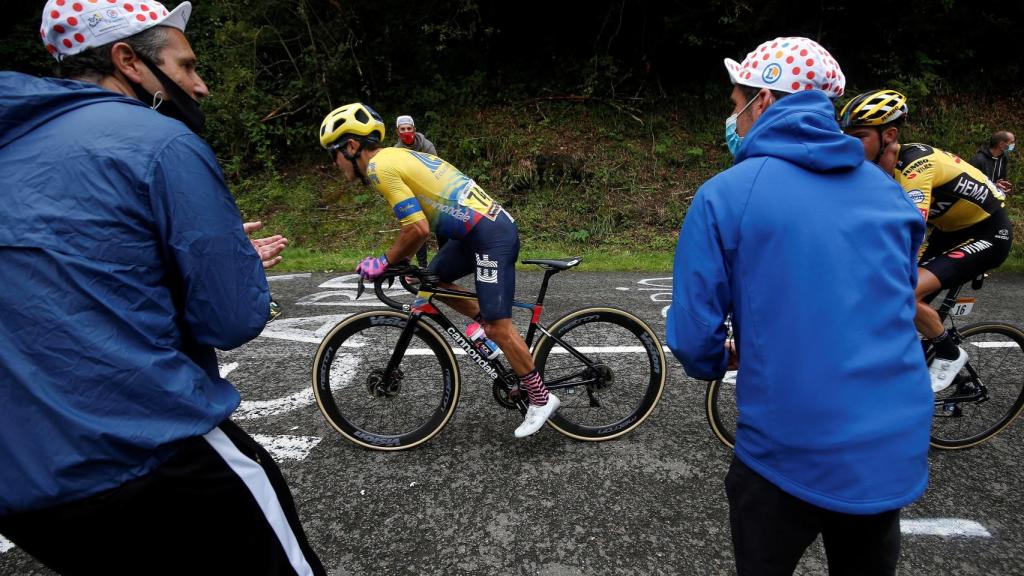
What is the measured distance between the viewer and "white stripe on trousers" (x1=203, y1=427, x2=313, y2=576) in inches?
55.0

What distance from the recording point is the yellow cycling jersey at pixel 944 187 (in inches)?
128

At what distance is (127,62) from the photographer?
1.46m

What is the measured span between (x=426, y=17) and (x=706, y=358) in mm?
15100

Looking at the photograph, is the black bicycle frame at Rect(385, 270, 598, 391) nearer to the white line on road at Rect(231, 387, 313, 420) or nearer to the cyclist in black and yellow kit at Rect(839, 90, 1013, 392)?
the white line on road at Rect(231, 387, 313, 420)

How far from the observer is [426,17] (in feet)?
46.7

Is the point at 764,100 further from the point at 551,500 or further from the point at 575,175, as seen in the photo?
the point at 575,175

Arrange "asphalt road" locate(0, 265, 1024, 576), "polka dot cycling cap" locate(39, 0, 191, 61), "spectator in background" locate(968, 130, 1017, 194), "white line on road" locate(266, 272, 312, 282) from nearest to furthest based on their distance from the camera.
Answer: "polka dot cycling cap" locate(39, 0, 191, 61)
"asphalt road" locate(0, 265, 1024, 576)
"white line on road" locate(266, 272, 312, 282)
"spectator in background" locate(968, 130, 1017, 194)

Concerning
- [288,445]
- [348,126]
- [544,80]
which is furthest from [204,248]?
[544,80]

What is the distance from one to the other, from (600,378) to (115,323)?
2.86m

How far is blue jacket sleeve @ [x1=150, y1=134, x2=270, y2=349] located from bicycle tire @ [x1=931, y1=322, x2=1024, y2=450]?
13.4 ft

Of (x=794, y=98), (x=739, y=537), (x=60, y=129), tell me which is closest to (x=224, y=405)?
(x=60, y=129)

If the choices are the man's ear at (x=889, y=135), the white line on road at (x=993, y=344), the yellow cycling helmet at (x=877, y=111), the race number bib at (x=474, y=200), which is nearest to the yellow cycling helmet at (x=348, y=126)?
the race number bib at (x=474, y=200)

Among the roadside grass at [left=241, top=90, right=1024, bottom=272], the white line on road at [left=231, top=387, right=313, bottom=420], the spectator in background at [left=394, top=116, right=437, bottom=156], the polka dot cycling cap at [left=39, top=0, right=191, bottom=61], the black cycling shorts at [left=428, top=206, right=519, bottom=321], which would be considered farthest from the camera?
the roadside grass at [left=241, top=90, right=1024, bottom=272]

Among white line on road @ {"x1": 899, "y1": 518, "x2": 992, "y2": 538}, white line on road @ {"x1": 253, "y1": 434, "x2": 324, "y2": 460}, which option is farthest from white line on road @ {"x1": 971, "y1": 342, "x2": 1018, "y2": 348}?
white line on road @ {"x1": 253, "y1": 434, "x2": 324, "y2": 460}
